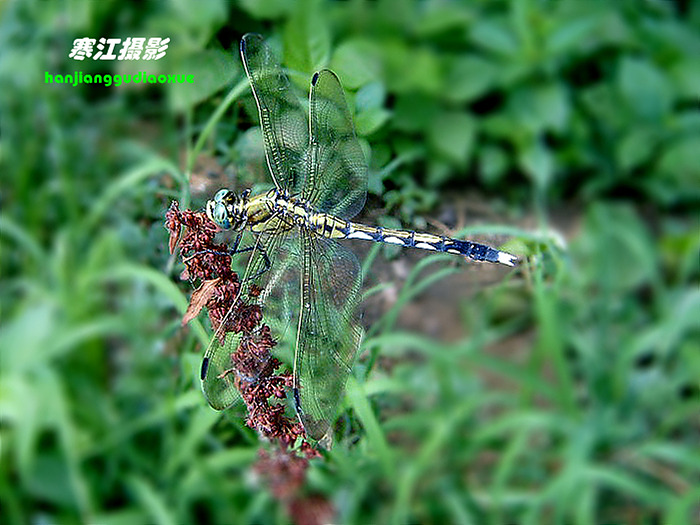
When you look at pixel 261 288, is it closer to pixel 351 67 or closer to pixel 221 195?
pixel 221 195

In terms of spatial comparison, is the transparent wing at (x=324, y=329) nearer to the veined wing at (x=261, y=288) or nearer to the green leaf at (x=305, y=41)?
the veined wing at (x=261, y=288)

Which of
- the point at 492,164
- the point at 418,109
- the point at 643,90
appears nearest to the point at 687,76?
the point at 643,90

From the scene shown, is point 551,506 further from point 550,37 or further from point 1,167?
point 1,167

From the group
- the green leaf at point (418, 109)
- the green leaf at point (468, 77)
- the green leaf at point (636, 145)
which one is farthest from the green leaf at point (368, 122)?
the green leaf at point (636, 145)

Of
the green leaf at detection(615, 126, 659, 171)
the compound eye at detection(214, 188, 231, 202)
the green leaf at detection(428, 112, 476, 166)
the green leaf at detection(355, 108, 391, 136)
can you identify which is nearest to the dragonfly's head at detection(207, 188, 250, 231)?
the compound eye at detection(214, 188, 231, 202)

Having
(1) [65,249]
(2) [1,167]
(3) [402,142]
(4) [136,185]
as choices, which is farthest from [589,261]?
(2) [1,167]

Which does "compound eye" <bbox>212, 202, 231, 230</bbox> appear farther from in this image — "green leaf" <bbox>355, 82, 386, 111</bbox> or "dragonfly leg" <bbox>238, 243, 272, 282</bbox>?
"green leaf" <bbox>355, 82, 386, 111</bbox>
